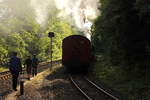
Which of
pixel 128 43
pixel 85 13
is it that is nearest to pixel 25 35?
pixel 85 13

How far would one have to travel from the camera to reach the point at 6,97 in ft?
35.5

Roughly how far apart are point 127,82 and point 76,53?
21.0 ft

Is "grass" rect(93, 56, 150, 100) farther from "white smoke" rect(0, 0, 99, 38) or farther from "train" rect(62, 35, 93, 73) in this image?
"white smoke" rect(0, 0, 99, 38)

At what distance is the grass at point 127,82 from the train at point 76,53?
183 cm

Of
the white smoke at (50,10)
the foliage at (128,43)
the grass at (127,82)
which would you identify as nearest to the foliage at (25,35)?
the white smoke at (50,10)

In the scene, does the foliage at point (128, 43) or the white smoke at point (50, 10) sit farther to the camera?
the white smoke at point (50, 10)

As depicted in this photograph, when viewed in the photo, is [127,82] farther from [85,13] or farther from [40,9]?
[40,9]

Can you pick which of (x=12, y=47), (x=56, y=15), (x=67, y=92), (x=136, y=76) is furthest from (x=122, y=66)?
(x=56, y=15)

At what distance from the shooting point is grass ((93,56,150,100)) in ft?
36.1

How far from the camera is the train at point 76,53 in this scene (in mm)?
19375

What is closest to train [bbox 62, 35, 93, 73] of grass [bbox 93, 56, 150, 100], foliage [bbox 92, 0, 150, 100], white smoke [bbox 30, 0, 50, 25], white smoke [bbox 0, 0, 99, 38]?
grass [bbox 93, 56, 150, 100]

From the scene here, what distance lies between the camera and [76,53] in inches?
763

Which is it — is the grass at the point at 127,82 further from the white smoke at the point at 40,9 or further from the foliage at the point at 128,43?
the white smoke at the point at 40,9

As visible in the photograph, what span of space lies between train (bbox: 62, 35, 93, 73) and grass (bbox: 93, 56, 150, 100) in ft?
6.02
